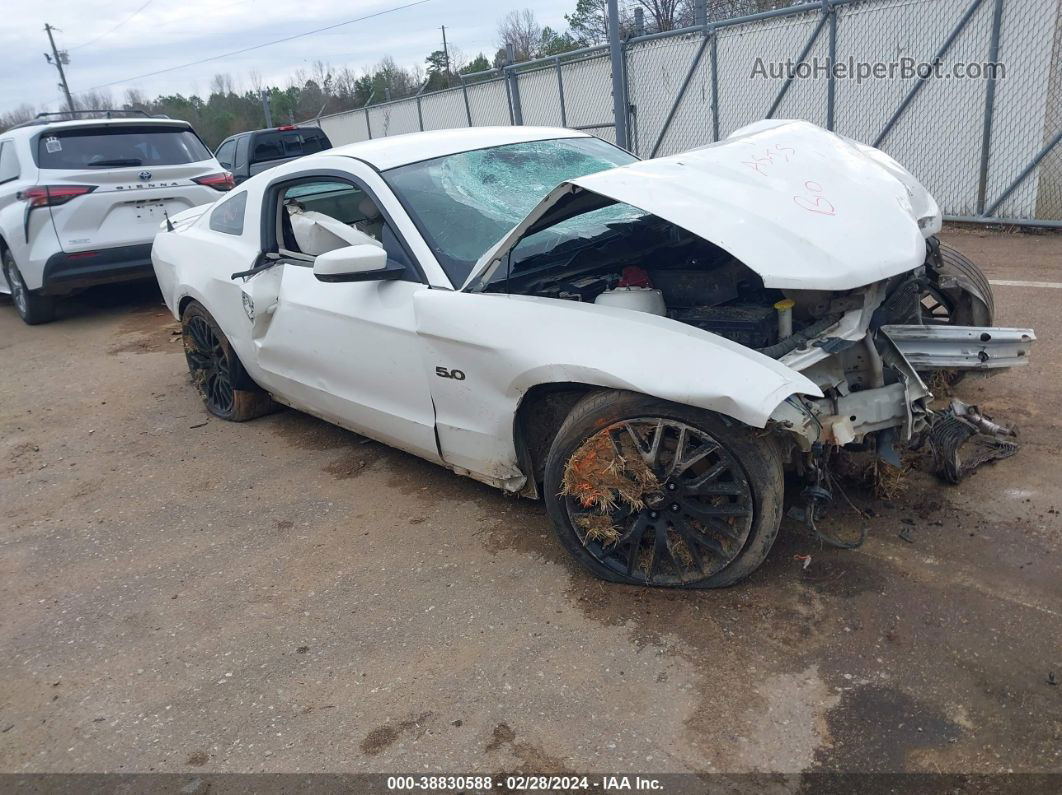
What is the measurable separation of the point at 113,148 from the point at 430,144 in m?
5.20

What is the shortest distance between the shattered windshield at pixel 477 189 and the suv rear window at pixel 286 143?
29.3 feet

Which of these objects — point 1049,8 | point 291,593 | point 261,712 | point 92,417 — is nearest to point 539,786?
point 261,712

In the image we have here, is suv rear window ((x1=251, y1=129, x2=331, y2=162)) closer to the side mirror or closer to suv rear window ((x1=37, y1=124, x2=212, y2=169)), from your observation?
suv rear window ((x1=37, y1=124, x2=212, y2=169))

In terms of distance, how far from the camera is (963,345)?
322 centimetres

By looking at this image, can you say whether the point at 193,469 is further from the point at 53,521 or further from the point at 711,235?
the point at 711,235

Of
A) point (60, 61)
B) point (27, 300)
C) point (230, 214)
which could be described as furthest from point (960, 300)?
point (60, 61)

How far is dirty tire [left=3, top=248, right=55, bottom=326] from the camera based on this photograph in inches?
320

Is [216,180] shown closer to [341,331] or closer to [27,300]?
[27,300]

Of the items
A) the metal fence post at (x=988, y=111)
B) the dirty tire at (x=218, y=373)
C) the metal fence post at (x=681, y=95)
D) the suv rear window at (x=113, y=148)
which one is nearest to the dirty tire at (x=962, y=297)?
the dirty tire at (x=218, y=373)

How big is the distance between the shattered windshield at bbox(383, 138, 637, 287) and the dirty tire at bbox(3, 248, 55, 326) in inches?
240

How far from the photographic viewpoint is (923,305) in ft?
14.5

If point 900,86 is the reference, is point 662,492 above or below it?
below

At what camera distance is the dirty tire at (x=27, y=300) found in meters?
8.13

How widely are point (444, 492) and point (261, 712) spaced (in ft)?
4.85
